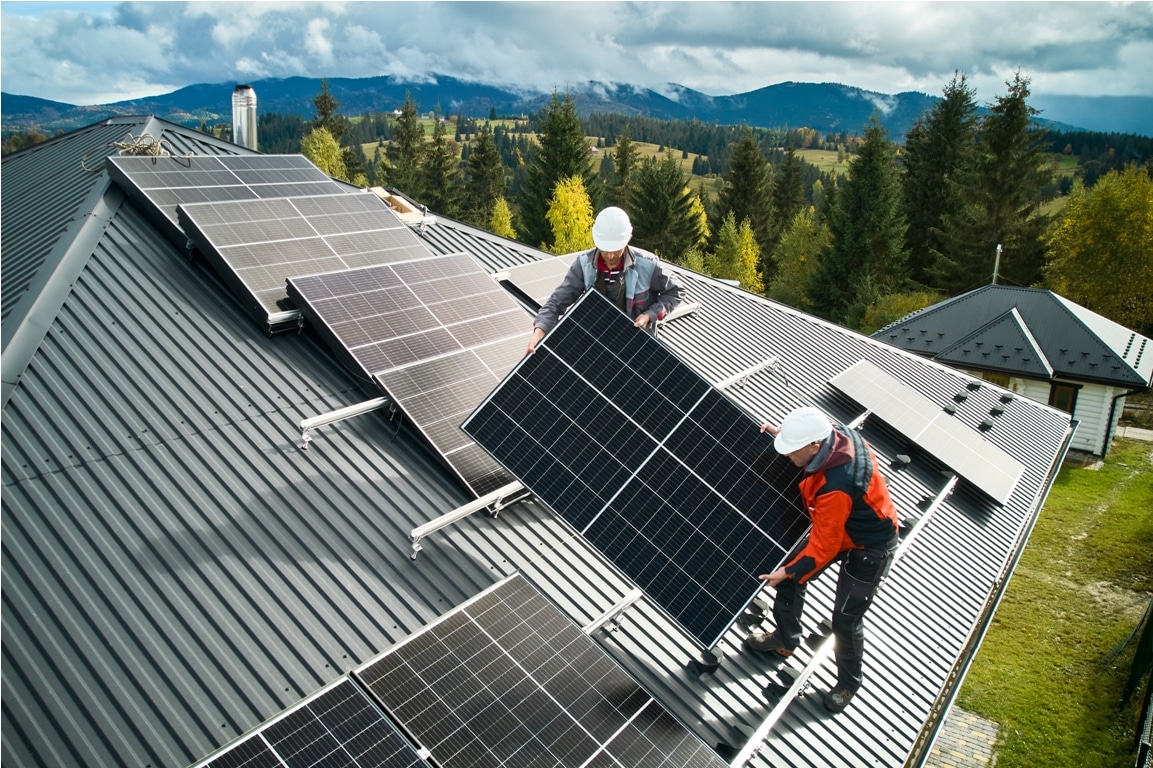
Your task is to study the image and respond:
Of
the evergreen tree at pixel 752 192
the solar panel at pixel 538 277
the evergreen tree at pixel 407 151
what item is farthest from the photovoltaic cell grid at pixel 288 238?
the evergreen tree at pixel 752 192

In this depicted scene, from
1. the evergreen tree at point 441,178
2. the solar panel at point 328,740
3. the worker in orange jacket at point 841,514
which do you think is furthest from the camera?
the evergreen tree at point 441,178

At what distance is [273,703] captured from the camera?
6.53 meters

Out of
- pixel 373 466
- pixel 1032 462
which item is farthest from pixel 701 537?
pixel 1032 462

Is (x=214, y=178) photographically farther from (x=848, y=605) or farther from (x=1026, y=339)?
(x=1026, y=339)

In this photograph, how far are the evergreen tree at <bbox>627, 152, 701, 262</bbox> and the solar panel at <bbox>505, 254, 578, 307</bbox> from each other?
49.3 metres

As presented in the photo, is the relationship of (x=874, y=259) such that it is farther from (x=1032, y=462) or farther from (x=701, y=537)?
(x=701, y=537)

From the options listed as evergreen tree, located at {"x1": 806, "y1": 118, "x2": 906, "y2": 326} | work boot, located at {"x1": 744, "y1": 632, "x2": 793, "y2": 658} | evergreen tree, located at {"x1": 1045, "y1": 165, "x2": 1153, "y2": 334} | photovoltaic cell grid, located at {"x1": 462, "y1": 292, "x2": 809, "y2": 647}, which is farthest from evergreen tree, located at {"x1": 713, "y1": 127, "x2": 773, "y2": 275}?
work boot, located at {"x1": 744, "y1": 632, "x2": 793, "y2": 658}

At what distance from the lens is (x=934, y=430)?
14.3 meters

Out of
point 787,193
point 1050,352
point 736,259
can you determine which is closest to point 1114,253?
point 1050,352

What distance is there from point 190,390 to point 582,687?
6.34m

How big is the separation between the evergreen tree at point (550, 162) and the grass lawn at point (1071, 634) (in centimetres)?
4357

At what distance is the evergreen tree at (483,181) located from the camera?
71.5 m

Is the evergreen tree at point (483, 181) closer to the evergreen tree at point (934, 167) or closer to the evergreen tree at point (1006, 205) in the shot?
the evergreen tree at point (934, 167)

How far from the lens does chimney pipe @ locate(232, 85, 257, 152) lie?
20.9 m
